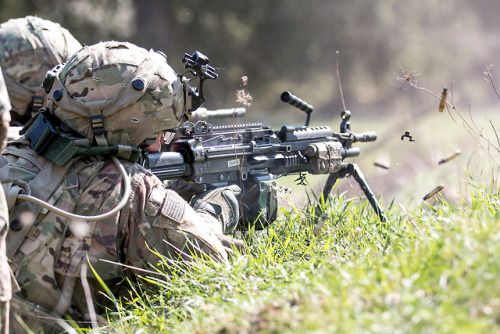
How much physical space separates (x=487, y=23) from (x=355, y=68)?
3201 millimetres

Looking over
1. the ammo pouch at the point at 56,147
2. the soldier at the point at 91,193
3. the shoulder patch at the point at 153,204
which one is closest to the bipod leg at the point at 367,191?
the soldier at the point at 91,193

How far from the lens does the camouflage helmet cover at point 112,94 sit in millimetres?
2969

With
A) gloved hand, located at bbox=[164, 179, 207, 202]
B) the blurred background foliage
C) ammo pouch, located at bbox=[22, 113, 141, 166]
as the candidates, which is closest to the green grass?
ammo pouch, located at bbox=[22, 113, 141, 166]

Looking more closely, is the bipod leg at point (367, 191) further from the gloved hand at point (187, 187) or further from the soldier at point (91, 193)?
the soldier at point (91, 193)

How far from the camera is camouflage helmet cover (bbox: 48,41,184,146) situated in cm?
297

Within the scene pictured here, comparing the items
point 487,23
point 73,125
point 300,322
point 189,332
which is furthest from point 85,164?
point 487,23

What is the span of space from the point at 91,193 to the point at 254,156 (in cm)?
187

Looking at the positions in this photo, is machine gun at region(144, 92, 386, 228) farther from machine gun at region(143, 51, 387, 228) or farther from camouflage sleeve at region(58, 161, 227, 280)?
camouflage sleeve at region(58, 161, 227, 280)

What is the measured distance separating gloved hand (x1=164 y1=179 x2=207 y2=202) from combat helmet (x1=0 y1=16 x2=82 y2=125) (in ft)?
3.53

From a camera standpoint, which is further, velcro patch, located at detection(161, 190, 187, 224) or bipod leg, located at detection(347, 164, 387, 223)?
bipod leg, located at detection(347, 164, 387, 223)

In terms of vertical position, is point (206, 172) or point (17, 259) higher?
point (206, 172)

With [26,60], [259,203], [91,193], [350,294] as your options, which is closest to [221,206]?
[259,203]

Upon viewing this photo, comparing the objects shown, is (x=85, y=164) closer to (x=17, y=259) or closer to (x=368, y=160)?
(x=17, y=259)

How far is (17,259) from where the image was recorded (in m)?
2.81
